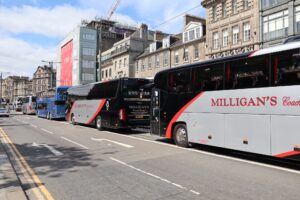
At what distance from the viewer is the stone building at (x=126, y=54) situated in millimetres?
61403

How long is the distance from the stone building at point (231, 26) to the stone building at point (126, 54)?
23.9 m

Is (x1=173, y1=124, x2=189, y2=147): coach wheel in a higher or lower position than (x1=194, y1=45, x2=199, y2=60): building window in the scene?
lower

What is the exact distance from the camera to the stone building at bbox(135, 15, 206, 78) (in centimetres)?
4291

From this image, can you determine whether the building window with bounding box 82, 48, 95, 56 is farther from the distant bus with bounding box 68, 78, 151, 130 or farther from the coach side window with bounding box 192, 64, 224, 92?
the coach side window with bounding box 192, 64, 224, 92

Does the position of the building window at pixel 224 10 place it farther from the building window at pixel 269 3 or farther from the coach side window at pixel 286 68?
the coach side window at pixel 286 68

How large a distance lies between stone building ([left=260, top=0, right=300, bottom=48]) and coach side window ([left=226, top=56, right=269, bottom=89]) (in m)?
21.5

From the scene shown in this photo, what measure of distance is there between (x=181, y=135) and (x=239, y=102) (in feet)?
11.3

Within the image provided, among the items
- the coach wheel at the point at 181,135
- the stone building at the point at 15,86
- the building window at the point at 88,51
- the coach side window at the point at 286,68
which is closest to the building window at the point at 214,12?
the coach wheel at the point at 181,135

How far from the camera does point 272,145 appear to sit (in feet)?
29.0

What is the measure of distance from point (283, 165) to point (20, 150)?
9.37 meters

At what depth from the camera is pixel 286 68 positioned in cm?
860

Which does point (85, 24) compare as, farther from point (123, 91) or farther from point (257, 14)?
point (123, 91)

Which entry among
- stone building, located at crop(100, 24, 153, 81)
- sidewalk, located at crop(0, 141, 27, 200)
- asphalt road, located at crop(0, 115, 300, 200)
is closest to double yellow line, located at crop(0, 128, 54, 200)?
asphalt road, located at crop(0, 115, 300, 200)

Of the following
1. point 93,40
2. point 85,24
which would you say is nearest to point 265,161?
point 93,40
